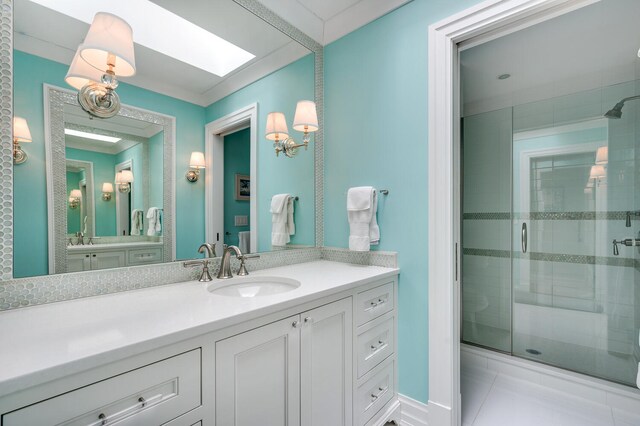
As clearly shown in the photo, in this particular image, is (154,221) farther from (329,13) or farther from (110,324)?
(329,13)

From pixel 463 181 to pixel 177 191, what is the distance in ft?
7.70

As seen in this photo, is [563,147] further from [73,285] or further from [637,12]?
[73,285]

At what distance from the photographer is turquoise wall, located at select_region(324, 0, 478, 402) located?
1570mm

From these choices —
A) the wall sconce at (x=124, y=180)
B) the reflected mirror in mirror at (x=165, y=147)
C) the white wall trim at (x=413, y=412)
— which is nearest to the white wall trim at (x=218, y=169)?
the reflected mirror in mirror at (x=165, y=147)

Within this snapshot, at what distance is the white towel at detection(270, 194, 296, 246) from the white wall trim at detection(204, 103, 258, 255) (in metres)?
0.13

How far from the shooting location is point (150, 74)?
128 centimetres

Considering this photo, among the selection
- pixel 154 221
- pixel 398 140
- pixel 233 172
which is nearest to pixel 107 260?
pixel 154 221

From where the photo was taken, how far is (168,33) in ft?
4.42

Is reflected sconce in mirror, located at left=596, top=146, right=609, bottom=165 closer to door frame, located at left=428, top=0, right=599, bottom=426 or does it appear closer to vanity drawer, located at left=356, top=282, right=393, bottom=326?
door frame, located at left=428, top=0, right=599, bottom=426

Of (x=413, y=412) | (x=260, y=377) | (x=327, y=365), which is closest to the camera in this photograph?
(x=260, y=377)

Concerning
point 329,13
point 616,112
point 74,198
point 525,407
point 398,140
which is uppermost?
point 329,13

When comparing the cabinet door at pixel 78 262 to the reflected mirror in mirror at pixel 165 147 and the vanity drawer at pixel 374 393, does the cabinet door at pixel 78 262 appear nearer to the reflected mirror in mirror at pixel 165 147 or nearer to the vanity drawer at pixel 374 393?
the reflected mirror in mirror at pixel 165 147

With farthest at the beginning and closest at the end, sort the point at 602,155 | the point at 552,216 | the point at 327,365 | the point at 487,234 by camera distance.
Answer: the point at 487,234 < the point at 552,216 < the point at 602,155 < the point at 327,365

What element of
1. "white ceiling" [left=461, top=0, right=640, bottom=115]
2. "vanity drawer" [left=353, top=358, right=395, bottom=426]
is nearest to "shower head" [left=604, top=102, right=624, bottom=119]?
"white ceiling" [left=461, top=0, right=640, bottom=115]
